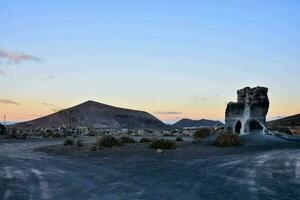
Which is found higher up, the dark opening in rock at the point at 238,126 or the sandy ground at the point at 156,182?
the dark opening in rock at the point at 238,126

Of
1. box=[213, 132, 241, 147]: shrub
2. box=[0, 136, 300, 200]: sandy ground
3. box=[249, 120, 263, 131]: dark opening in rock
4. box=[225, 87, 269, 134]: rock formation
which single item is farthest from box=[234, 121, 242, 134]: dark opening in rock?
box=[0, 136, 300, 200]: sandy ground

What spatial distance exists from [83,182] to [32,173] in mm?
4355

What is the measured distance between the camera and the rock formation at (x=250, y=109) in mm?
60250

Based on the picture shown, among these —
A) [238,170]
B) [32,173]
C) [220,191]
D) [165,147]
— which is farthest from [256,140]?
[220,191]

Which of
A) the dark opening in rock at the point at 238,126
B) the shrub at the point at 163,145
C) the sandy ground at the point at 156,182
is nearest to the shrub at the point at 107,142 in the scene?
the shrub at the point at 163,145

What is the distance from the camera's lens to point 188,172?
2064 centimetres

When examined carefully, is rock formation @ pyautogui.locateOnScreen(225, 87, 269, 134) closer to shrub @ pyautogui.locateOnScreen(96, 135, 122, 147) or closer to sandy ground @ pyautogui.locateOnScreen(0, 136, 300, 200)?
shrub @ pyautogui.locateOnScreen(96, 135, 122, 147)

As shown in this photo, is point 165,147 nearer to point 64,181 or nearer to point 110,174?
point 110,174

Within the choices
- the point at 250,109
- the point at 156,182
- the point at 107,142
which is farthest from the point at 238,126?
the point at 156,182

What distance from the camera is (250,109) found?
198ft

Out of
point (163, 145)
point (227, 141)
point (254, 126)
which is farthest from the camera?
point (254, 126)

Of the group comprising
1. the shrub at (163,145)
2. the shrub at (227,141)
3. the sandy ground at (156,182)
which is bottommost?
the sandy ground at (156,182)

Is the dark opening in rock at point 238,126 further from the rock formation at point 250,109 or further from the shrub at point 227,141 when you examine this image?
the shrub at point 227,141

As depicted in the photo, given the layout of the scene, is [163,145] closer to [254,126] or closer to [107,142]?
[107,142]
